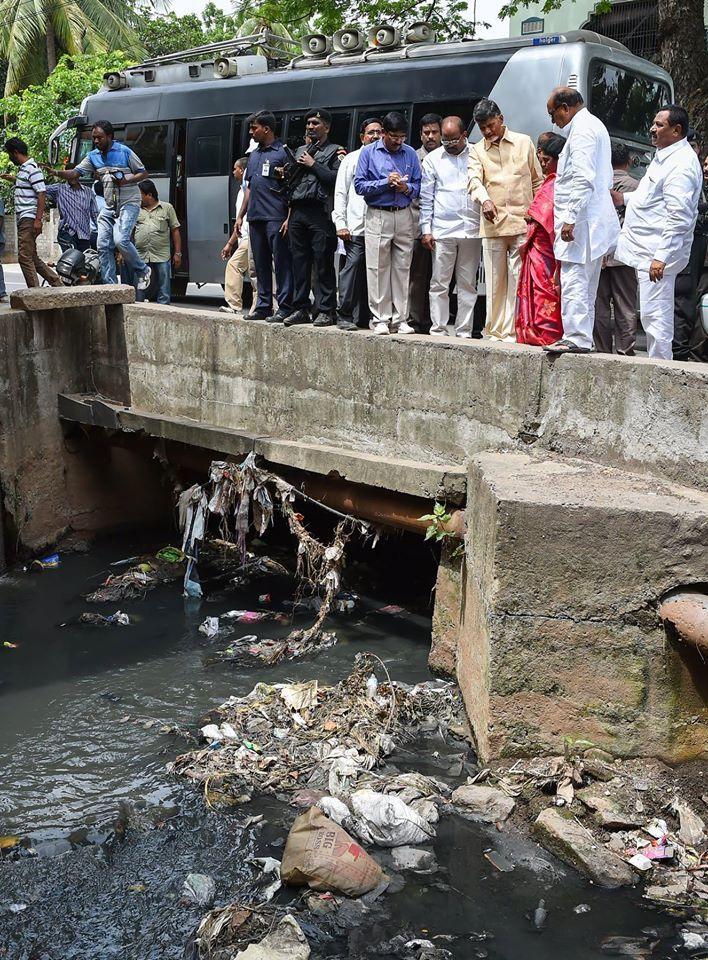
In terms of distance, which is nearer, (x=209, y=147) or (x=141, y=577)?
(x=141, y=577)

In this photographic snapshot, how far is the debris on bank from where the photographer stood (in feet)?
18.4

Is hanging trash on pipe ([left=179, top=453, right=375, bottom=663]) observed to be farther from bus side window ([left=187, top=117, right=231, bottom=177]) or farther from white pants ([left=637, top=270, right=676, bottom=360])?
bus side window ([left=187, top=117, right=231, bottom=177])

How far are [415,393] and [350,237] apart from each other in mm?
1466

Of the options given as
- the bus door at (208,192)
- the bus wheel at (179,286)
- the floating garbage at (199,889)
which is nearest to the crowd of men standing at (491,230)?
the floating garbage at (199,889)

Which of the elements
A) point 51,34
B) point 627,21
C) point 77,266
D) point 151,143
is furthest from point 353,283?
point 51,34

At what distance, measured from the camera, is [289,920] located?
4.48 meters

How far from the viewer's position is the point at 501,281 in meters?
7.34

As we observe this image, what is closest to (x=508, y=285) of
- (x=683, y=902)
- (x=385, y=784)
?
(x=385, y=784)

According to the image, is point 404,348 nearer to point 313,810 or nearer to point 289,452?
point 289,452

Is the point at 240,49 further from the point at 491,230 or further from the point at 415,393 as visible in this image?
the point at 415,393

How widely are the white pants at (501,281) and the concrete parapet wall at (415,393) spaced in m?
0.66

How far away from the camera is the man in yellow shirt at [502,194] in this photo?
7.15 metres

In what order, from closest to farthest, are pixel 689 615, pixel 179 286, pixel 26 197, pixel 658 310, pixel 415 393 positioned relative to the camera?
pixel 689 615
pixel 658 310
pixel 415 393
pixel 26 197
pixel 179 286

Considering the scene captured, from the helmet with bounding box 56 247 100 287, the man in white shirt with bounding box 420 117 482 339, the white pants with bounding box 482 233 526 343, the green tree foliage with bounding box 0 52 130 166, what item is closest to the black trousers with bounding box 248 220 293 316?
the man in white shirt with bounding box 420 117 482 339
